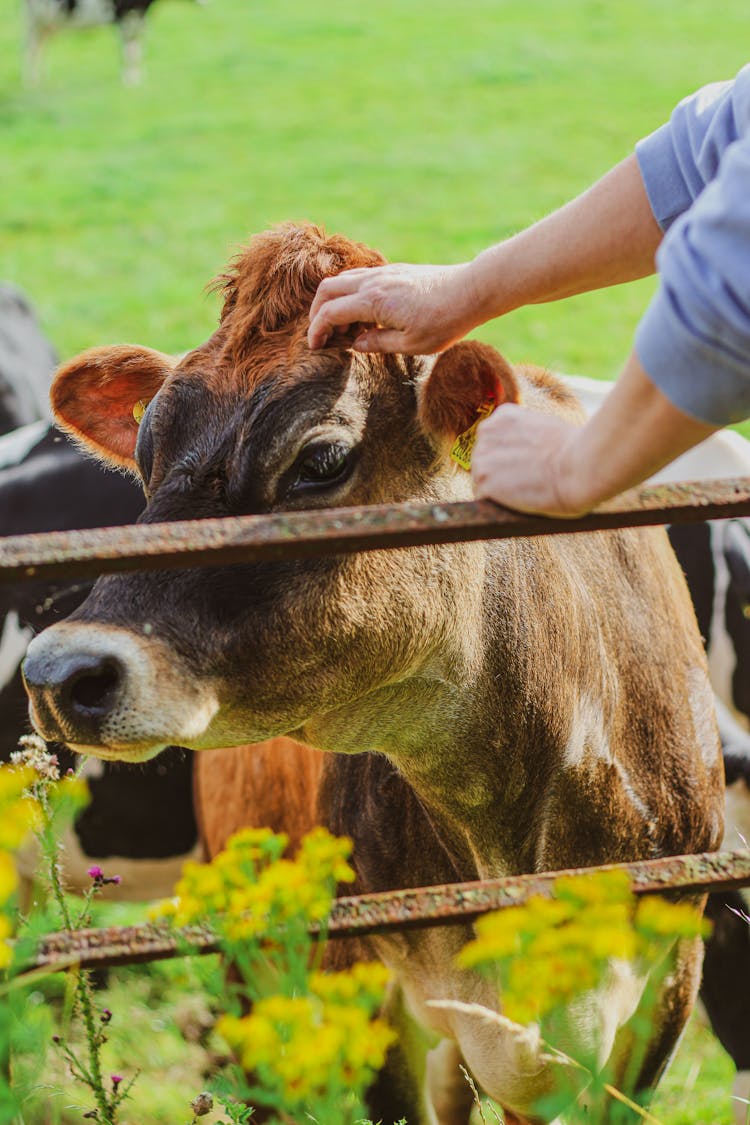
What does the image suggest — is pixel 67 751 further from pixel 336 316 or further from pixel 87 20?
pixel 87 20

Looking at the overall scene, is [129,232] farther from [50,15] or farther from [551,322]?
[50,15]

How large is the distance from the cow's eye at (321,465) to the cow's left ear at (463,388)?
16 centimetres

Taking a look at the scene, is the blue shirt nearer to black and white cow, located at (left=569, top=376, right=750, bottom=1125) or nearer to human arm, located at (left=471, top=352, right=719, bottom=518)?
human arm, located at (left=471, top=352, right=719, bottom=518)

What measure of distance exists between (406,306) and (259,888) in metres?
0.98

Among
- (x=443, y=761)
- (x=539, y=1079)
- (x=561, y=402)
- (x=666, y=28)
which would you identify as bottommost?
(x=666, y=28)

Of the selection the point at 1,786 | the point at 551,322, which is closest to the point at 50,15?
the point at 551,322

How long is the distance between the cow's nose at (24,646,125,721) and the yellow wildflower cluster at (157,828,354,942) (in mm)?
386

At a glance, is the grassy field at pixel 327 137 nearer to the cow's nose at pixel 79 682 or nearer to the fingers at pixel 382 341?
the fingers at pixel 382 341

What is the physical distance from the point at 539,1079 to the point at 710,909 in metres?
0.85

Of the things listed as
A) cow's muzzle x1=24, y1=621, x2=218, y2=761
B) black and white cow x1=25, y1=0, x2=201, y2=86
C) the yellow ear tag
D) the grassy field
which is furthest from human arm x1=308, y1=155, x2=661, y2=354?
black and white cow x1=25, y1=0, x2=201, y2=86

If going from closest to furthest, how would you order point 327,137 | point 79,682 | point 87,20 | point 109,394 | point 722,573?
point 79,682
point 109,394
point 722,573
point 327,137
point 87,20

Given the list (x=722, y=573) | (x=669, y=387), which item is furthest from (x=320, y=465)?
(x=722, y=573)

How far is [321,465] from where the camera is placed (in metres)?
2.08

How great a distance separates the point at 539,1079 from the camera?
2523mm
